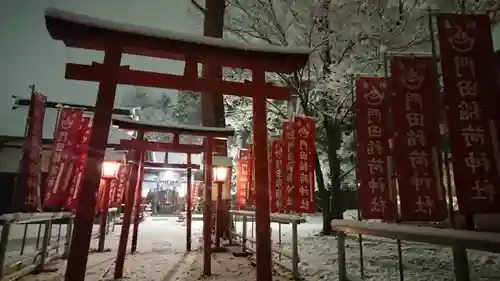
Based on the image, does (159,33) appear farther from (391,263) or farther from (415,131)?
(391,263)

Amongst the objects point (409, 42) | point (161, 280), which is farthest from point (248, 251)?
point (409, 42)

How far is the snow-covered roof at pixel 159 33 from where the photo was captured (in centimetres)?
429

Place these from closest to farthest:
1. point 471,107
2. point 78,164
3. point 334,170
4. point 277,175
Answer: point 471,107 → point 78,164 → point 277,175 → point 334,170

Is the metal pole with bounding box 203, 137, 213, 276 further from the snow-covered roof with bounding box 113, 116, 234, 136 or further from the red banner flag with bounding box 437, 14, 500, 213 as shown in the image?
the red banner flag with bounding box 437, 14, 500, 213

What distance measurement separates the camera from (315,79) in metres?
14.8

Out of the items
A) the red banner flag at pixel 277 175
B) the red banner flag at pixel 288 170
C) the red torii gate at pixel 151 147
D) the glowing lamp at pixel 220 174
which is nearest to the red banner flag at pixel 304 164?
the red banner flag at pixel 288 170

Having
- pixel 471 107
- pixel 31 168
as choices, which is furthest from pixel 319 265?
pixel 31 168

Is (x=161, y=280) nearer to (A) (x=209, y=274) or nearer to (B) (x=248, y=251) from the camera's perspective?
(A) (x=209, y=274)

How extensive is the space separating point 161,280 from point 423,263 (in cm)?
677

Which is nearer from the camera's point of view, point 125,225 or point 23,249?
point 125,225

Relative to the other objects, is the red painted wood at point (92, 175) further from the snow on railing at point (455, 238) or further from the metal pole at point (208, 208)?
the snow on railing at point (455, 238)

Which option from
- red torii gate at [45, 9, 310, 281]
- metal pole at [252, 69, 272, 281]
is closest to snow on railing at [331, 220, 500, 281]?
metal pole at [252, 69, 272, 281]

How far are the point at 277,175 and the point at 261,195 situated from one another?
6.29 m

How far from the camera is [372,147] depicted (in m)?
7.37
